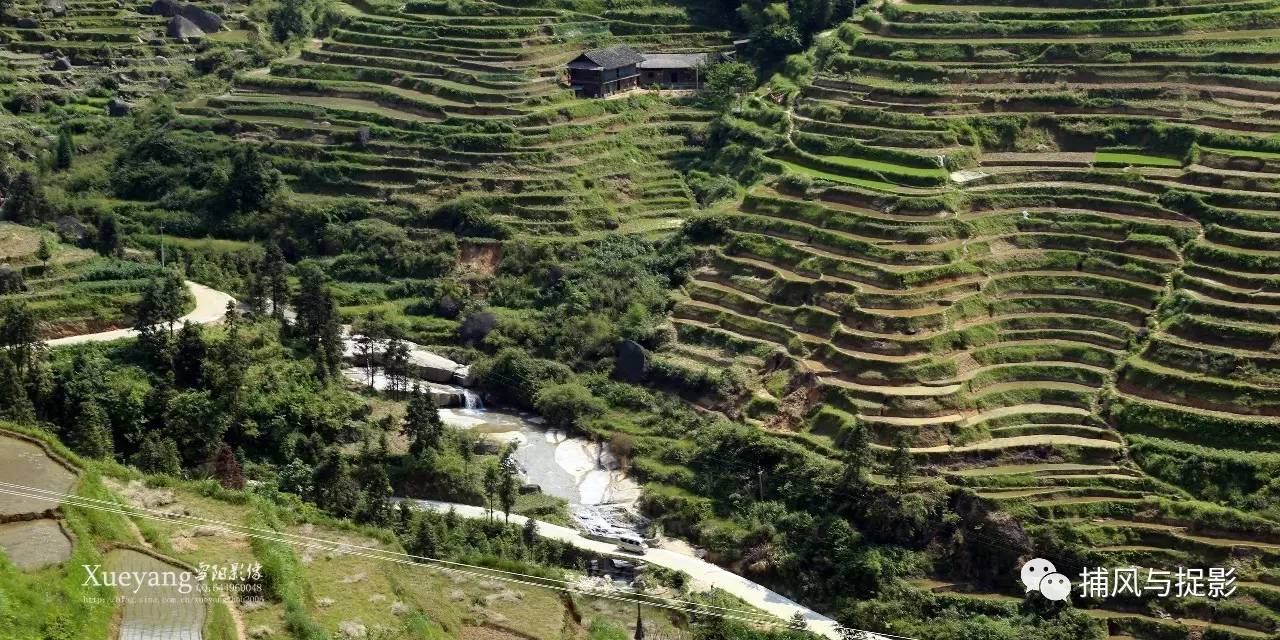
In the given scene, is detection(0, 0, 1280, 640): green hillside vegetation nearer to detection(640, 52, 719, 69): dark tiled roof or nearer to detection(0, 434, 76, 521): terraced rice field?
detection(0, 434, 76, 521): terraced rice field

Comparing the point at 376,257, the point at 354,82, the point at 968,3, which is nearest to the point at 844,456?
the point at 376,257

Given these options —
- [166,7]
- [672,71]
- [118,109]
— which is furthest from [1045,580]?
[166,7]

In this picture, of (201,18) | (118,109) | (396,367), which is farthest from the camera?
(201,18)

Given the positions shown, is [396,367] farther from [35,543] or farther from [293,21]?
[293,21]

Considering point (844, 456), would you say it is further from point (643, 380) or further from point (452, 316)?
point (452, 316)

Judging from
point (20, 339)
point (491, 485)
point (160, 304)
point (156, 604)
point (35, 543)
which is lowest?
point (491, 485)

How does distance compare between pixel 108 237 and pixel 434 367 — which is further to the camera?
pixel 108 237

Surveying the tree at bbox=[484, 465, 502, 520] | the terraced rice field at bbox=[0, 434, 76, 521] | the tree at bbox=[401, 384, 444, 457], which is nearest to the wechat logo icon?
the tree at bbox=[484, 465, 502, 520]
